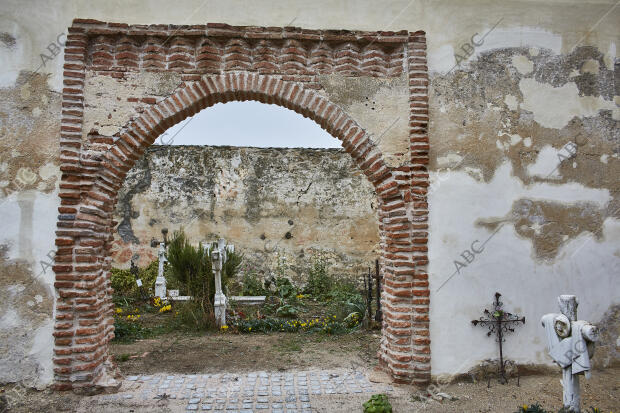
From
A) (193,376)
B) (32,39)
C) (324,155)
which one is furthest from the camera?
(324,155)

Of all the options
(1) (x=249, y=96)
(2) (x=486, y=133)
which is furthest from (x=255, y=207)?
(2) (x=486, y=133)

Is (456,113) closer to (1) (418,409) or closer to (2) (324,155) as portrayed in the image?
(1) (418,409)

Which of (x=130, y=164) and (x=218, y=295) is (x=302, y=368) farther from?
(x=130, y=164)

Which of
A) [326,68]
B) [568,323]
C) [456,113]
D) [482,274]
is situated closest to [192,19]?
[326,68]

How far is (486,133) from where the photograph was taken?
467cm

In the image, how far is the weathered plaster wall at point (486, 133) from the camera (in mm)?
4383

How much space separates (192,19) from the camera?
458cm

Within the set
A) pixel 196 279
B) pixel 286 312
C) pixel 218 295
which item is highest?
pixel 196 279

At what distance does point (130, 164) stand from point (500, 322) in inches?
160

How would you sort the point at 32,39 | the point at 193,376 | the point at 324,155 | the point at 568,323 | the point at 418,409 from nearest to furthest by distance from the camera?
the point at 568,323 < the point at 418,409 < the point at 32,39 < the point at 193,376 < the point at 324,155

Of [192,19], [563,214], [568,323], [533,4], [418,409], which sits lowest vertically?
[418,409]

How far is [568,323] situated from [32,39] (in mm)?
5335

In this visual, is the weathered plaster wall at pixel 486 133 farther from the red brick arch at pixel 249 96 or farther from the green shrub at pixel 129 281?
the green shrub at pixel 129 281

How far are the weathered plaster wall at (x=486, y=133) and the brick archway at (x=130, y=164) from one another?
0.52 feet
